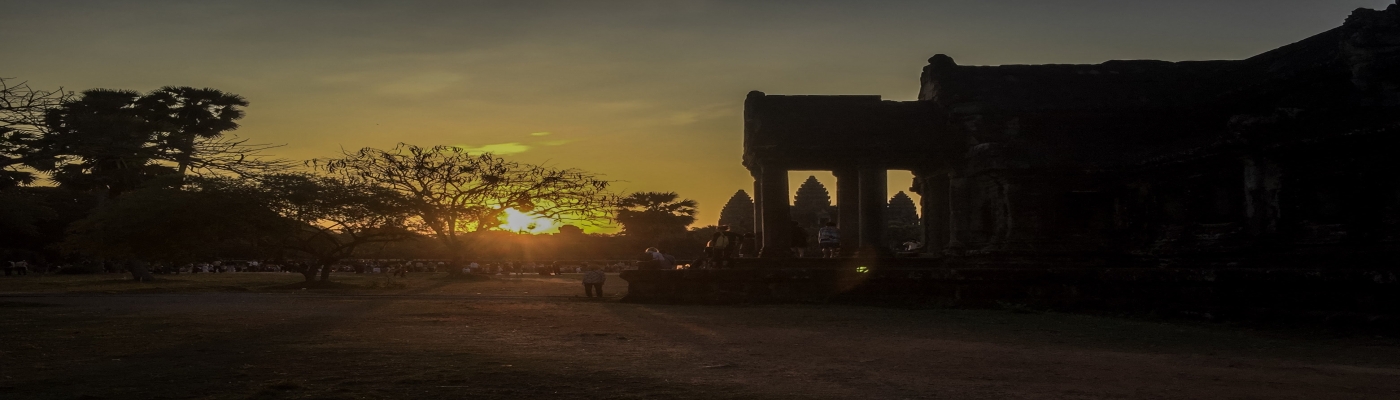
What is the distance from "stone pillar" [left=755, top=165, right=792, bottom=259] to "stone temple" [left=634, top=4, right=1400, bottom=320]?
26 millimetres

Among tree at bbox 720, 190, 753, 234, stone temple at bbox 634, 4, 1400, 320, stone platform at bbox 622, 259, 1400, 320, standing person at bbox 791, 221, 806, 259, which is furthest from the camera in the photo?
tree at bbox 720, 190, 753, 234

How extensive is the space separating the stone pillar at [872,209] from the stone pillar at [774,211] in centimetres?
127

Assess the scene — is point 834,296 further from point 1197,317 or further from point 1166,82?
point 1166,82

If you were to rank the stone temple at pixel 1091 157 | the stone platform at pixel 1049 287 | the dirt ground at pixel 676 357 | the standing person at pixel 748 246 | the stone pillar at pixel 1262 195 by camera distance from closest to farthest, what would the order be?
the dirt ground at pixel 676 357, the stone platform at pixel 1049 287, the stone temple at pixel 1091 157, the stone pillar at pixel 1262 195, the standing person at pixel 748 246

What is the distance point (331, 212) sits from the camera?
28.7 m

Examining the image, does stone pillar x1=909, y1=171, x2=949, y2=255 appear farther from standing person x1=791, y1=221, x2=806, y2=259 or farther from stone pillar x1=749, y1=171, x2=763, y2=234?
stone pillar x1=749, y1=171, x2=763, y2=234

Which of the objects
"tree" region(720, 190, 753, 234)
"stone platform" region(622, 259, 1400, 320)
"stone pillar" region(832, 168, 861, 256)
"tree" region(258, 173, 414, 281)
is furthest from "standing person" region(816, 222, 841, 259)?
"tree" region(720, 190, 753, 234)

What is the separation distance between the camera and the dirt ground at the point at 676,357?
242 inches

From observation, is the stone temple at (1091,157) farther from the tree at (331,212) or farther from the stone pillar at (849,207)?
the tree at (331,212)

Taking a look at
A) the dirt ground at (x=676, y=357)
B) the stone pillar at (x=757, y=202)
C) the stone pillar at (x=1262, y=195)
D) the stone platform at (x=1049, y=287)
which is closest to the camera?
the dirt ground at (x=676, y=357)

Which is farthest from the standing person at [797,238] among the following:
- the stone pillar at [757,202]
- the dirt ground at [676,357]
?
the dirt ground at [676,357]

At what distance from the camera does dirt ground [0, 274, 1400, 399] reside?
6137mm

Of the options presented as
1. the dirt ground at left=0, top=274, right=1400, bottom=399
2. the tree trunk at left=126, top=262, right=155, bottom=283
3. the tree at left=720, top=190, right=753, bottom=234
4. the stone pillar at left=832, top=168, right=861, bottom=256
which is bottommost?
the dirt ground at left=0, top=274, right=1400, bottom=399

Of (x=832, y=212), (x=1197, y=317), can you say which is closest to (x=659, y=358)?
(x=1197, y=317)
